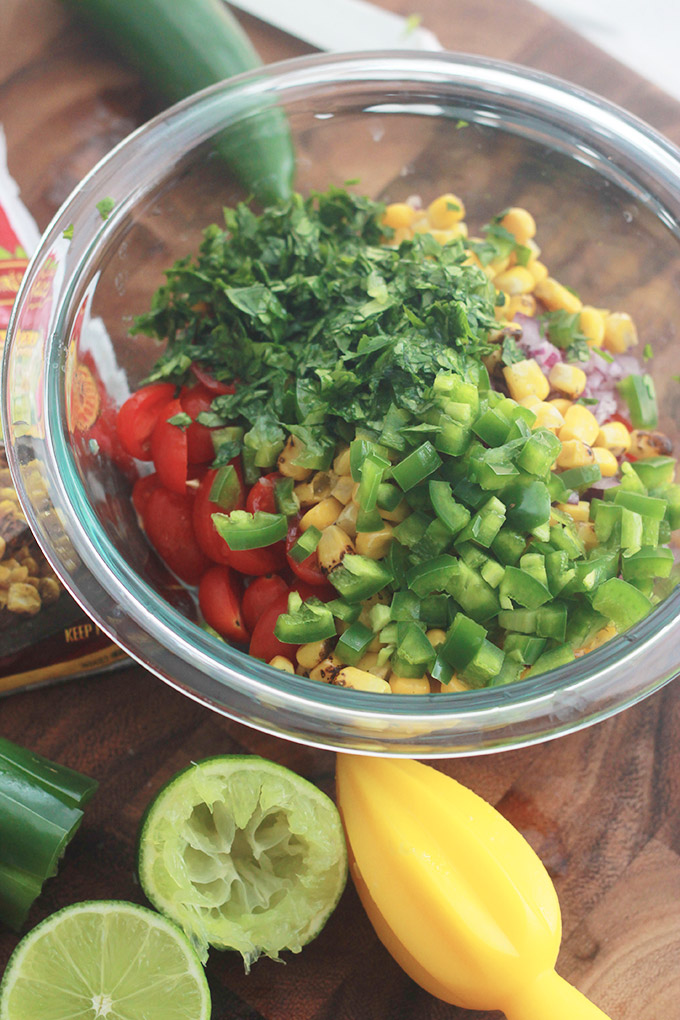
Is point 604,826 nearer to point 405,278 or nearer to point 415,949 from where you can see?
point 415,949

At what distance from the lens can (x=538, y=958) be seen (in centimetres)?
123

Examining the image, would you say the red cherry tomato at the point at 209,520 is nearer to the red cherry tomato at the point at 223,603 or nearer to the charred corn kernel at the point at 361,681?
the red cherry tomato at the point at 223,603

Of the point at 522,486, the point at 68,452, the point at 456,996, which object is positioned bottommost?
the point at 456,996

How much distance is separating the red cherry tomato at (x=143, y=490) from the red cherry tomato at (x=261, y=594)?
0.27 meters

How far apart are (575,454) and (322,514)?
41cm

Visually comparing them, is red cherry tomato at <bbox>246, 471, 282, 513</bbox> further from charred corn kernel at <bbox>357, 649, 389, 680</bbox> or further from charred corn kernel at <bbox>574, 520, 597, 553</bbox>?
charred corn kernel at <bbox>574, 520, 597, 553</bbox>

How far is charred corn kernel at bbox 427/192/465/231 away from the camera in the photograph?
1.65 m

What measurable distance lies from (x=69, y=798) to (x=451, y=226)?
1230 mm

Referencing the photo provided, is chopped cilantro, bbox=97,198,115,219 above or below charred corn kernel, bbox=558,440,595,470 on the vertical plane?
below

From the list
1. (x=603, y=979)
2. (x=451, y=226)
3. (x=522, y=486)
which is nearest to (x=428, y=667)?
(x=522, y=486)

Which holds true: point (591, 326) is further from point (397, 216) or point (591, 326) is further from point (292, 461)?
point (292, 461)

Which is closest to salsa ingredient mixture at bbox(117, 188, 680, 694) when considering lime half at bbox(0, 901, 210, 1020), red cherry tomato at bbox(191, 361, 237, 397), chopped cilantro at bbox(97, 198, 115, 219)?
red cherry tomato at bbox(191, 361, 237, 397)

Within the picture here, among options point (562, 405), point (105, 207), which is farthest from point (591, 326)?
point (105, 207)

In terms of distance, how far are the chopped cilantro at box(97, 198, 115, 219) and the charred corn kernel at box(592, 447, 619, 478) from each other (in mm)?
905
